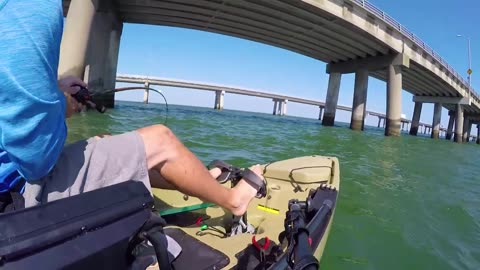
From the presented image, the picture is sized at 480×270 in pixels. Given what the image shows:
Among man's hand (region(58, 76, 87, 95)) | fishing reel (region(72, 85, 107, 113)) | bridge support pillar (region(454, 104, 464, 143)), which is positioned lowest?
fishing reel (region(72, 85, 107, 113))

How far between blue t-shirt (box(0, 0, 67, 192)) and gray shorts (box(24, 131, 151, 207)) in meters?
0.10

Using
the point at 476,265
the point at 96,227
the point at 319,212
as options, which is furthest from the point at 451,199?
the point at 96,227

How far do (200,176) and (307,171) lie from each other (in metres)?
1.70

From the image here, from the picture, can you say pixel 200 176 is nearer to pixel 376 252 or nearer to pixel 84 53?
pixel 376 252

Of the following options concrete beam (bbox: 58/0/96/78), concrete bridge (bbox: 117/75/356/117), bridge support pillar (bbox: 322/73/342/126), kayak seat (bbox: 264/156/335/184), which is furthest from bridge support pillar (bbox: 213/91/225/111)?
kayak seat (bbox: 264/156/335/184)

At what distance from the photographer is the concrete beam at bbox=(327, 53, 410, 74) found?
25328 mm

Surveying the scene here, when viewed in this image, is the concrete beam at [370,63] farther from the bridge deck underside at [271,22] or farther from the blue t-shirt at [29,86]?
the blue t-shirt at [29,86]

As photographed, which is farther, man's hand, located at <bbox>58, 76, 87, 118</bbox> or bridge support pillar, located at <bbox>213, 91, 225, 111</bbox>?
bridge support pillar, located at <bbox>213, 91, 225, 111</bbox>

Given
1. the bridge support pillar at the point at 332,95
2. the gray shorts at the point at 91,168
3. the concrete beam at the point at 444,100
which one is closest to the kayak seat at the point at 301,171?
the gray shorts at the point at 91,168

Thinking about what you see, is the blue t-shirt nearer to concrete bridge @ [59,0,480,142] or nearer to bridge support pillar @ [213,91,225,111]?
concrete bridge @ [59,0,480,142]

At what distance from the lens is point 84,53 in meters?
14.6

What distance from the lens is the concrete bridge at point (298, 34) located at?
1653 centimetres

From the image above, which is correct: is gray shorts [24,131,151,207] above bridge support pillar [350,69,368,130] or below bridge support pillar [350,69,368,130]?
below

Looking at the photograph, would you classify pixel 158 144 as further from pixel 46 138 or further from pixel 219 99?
pixel 219 99
